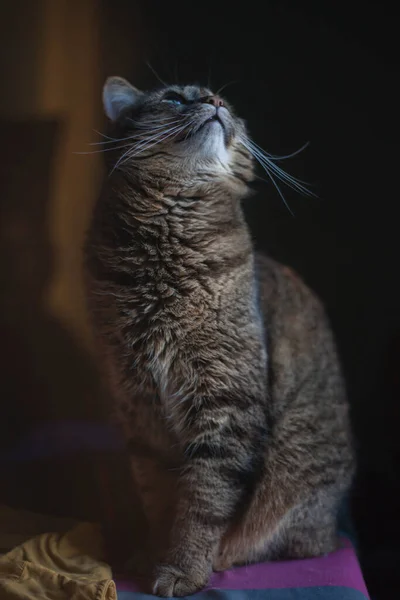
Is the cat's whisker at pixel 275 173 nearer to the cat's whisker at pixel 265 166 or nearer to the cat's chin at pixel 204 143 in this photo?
the cat's whisker at pixel 265 166

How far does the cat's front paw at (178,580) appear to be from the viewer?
52.1 inches

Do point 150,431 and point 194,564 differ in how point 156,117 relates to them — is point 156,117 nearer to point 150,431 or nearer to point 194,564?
point 150,431

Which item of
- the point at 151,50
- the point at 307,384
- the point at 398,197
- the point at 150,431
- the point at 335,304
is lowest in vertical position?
the point at 150,431

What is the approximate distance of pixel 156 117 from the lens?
4.79 feet

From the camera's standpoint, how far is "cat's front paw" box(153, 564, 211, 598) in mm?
1323

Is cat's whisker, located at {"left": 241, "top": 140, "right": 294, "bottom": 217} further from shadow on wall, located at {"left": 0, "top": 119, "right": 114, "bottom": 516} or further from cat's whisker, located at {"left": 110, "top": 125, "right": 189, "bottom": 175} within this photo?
shadow on wall, located at {"left": 0, "top": 119, "right": 114, "bottom": 516}

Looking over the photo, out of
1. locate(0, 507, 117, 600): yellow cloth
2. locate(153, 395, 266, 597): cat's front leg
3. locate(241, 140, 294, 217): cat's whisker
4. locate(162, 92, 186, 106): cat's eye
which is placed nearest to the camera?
locate(0, 507, 117, 600): yellow cloth

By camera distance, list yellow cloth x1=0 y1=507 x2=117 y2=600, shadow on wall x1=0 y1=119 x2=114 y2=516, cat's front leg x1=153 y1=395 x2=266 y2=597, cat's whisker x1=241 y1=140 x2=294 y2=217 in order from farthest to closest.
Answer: shadow on wall x1=0 y1=119 x2=114 y2=516, cat's whisker x1=241 y1=140 x2=294 y2=217, cat's front leg x1=153 y1=395 x2=266 y2=597, yellow cloth x1=0 y1=507 x2=117 y2=600

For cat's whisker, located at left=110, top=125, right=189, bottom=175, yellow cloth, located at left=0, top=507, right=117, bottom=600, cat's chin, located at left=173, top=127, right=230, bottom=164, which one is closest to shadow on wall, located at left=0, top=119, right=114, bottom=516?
yellow cloth, located at left=0, top=507, right=117, bottom=600

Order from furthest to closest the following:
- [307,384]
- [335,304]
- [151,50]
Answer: [335,304]
[151,50]
[307,384]

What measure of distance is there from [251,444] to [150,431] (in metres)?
0.27

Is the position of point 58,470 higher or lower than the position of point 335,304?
lower

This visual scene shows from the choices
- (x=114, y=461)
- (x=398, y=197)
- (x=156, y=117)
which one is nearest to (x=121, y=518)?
(x=114, y=461)

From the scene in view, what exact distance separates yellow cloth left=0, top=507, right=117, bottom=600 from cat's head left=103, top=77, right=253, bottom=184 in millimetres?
899
